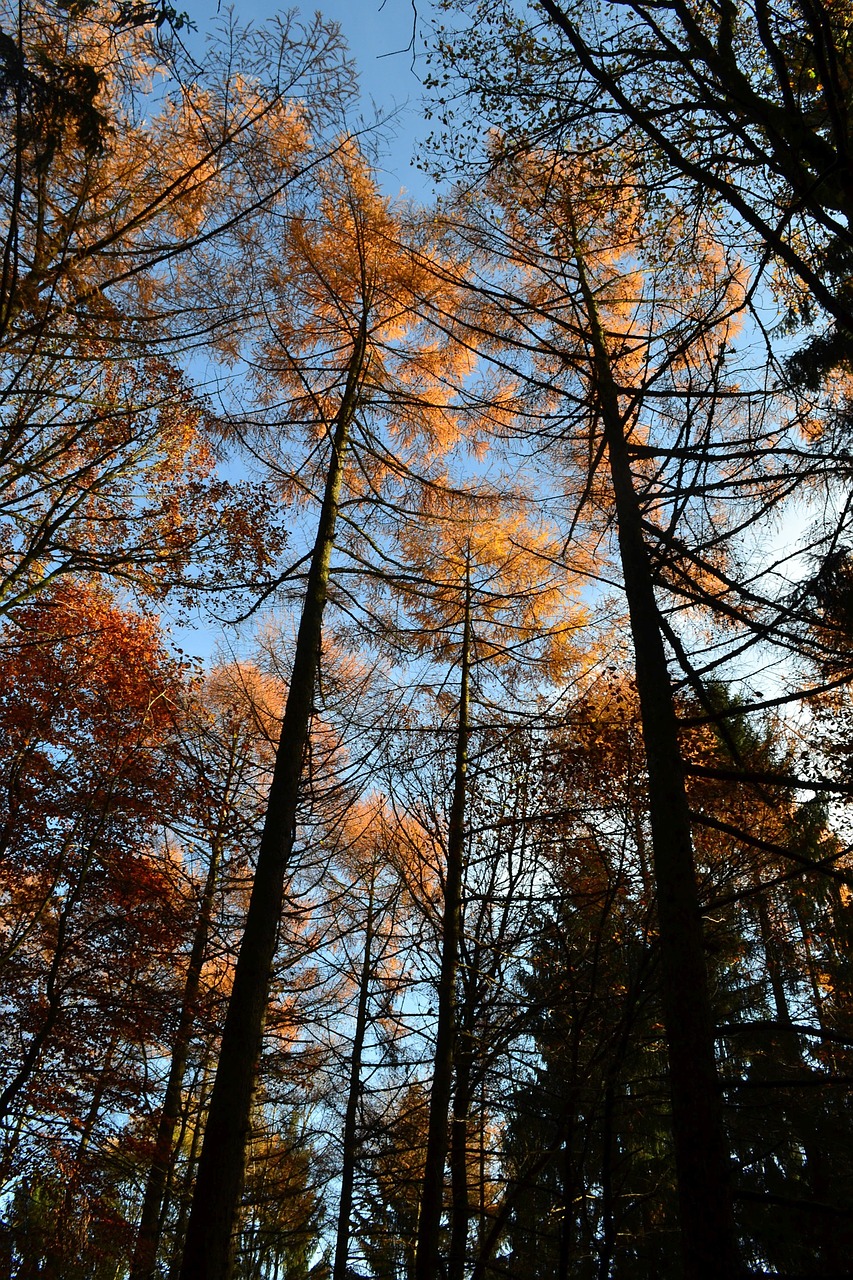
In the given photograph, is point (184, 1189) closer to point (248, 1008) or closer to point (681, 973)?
point (248, 1008)

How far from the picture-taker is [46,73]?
377 cm

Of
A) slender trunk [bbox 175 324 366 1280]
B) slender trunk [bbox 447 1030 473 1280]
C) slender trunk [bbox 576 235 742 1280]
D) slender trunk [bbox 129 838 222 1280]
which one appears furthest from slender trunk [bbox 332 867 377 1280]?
slender trunk [bbox 576 235 742 1280]

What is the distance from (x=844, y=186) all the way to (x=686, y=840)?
7.61 ft

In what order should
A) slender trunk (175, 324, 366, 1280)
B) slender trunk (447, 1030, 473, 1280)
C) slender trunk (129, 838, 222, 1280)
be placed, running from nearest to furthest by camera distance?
slender trunk (175, 324, 366, 1280) < slender trunk (447, 1030, 473, 1280) < slender trunk (129, 838, 222, 1280)

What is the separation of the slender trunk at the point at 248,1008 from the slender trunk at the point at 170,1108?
254cm

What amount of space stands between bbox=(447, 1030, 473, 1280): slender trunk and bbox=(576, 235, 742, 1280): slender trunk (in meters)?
3.86

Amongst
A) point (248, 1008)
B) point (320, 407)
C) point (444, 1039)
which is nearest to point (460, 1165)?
point (444, 1039)

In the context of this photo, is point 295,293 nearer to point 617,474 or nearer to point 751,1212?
point 617,474

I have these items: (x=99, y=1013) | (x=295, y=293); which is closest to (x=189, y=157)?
(x=295, y=293)

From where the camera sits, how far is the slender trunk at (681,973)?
222cm

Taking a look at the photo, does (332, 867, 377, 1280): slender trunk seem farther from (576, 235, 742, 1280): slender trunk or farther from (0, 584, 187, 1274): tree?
(576, 235, 742, 1280): slender trunk

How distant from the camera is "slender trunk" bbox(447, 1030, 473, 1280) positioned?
6.02m

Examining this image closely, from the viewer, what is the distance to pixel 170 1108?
927cm

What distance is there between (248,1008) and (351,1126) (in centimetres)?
584
